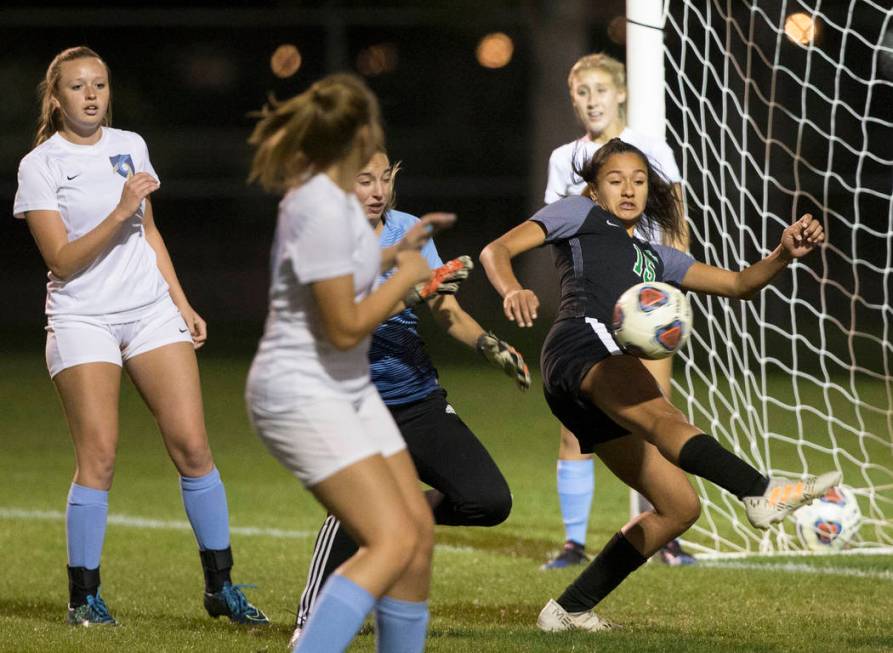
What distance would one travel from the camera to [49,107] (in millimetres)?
5102

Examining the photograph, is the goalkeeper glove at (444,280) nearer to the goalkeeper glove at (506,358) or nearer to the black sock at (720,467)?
the goalkeeper glove at (506,358)

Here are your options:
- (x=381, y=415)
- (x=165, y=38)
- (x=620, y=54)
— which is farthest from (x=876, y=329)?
(x=381, y=415)

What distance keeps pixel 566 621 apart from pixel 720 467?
3.16 feet

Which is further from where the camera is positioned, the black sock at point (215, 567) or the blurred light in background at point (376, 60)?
the blurred light in background at point (376, 60)

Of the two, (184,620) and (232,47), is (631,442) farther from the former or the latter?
(232,47)

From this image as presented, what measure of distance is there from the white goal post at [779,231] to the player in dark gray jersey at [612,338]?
5.80ft

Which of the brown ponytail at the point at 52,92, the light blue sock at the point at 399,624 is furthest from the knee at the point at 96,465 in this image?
the light blue sock at the point at 399,624

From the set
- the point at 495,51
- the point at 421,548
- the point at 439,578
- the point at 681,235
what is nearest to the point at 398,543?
the point at 421,548

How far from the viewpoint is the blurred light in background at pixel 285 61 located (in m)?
22.3

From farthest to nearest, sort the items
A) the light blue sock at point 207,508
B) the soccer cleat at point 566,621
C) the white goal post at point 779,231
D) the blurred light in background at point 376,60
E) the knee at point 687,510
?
the blurred light in background at point 376,60
the white goal post at point 779,231
the light blue sock at point 207,508
the soccer cleat at point 566,621
the knee at point 687,510

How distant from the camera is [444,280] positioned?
4184 millimetres

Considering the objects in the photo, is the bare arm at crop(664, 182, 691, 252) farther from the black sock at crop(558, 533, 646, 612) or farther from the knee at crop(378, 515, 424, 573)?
the knee at crop(378, 515, 424, 573)

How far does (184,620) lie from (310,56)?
58.2 feet

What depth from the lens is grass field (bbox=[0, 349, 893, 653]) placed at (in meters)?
4.78
